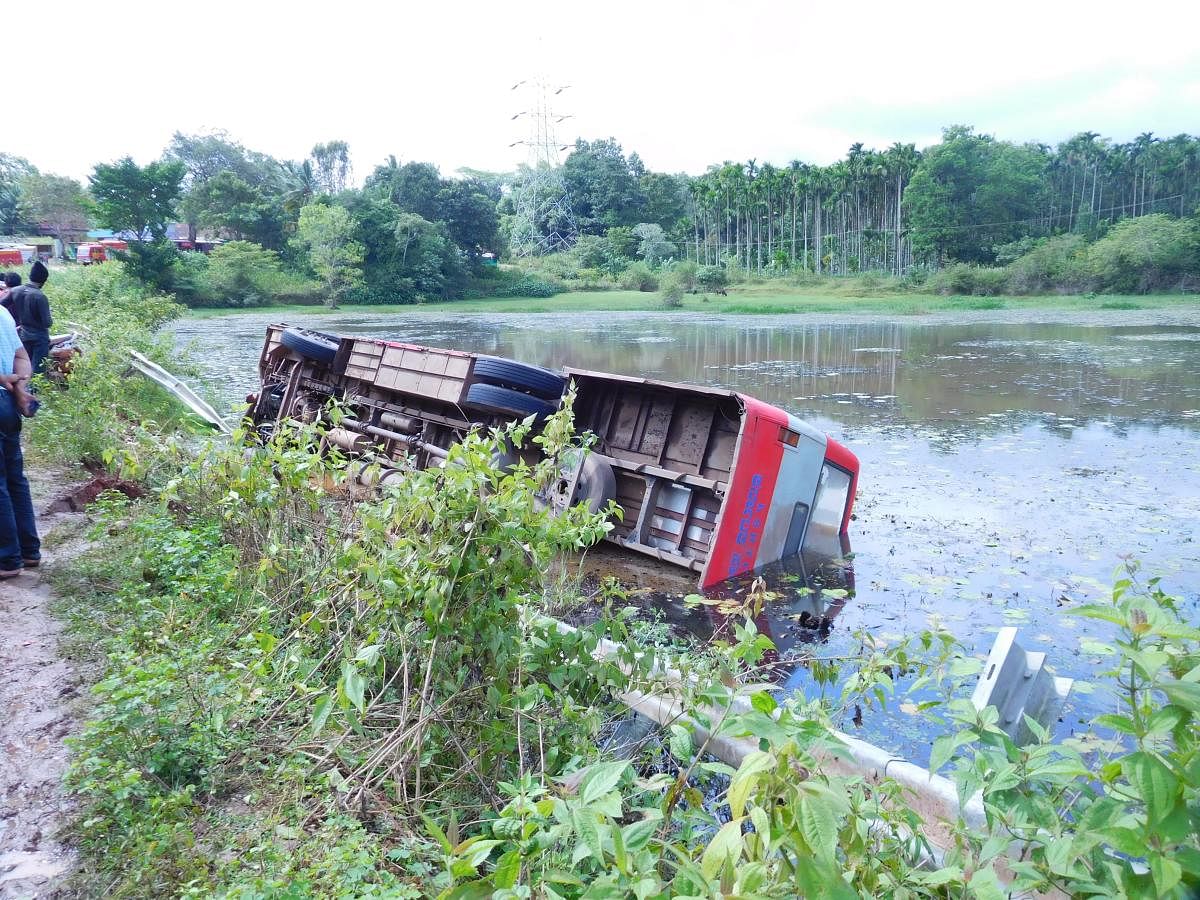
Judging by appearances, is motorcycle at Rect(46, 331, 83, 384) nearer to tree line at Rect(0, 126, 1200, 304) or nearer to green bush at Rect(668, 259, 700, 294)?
tree line at Rect(0, 126, 1200, 304)

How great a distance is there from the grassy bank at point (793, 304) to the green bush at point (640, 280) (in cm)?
545

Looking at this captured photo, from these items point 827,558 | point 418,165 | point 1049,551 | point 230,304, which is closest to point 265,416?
point 827,558

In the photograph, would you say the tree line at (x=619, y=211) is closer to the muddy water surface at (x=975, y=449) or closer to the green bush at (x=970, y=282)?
the green bush at (x=970, y=282)

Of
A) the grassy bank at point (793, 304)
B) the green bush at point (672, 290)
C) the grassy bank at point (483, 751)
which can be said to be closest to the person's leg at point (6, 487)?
the grassy bank at point (483, 751)

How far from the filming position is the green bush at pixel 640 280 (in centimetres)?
6412

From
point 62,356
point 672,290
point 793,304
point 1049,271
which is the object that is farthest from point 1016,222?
point 62,356

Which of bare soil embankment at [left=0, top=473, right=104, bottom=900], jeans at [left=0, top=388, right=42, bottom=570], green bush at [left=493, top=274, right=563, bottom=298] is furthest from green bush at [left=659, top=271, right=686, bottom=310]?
bare soil embankment at [left=0, top=473, right=104, bottom=900]

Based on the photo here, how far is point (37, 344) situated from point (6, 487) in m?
4.93

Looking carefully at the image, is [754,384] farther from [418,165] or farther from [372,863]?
[418,165]

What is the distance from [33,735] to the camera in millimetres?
3629

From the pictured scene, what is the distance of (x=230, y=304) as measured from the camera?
45.9 meters

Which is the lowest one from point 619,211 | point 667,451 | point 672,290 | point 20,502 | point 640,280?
point 667,451

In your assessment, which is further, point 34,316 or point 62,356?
point 62,356

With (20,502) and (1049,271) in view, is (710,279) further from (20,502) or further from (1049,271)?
(20,502)
